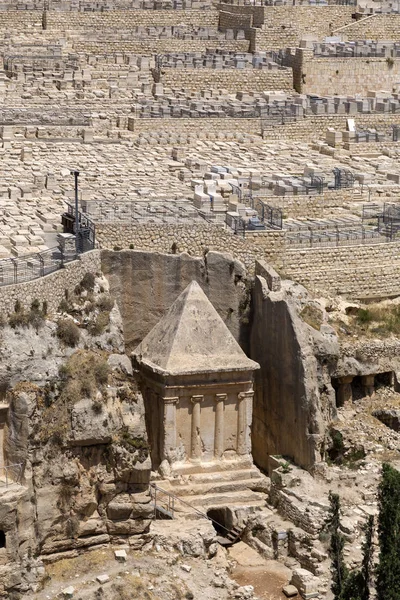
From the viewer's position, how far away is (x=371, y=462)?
55.0 meters

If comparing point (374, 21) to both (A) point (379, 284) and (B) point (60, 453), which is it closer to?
(A) point (379, 284)

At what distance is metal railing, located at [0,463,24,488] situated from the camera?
49.1m

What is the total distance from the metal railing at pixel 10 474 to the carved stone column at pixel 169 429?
5.92 m

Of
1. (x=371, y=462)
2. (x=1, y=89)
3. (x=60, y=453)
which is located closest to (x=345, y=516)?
(x=371, y=462)

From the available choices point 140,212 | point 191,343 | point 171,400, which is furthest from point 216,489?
point 140,212

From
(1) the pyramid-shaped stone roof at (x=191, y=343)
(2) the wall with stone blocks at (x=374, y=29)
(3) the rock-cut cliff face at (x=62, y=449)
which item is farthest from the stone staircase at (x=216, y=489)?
(2) the wall with stone blocks at (x=374, y=29)

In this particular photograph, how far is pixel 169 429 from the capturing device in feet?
177

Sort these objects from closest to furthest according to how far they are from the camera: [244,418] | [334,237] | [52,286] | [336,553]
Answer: [336,553] < [52,286] < [244,418] < [334,237]

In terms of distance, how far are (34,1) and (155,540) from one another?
1487 inches

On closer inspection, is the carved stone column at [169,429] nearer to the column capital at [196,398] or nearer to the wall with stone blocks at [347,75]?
the column capital at [196,398]

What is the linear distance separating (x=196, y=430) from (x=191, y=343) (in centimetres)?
218

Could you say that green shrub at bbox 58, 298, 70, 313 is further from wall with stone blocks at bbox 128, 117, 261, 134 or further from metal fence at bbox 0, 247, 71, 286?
wall with stone blocks at bbox 128, 117, 261, 134

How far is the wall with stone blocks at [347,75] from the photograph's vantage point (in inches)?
3214

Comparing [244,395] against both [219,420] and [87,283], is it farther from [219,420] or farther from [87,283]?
[87,283]
